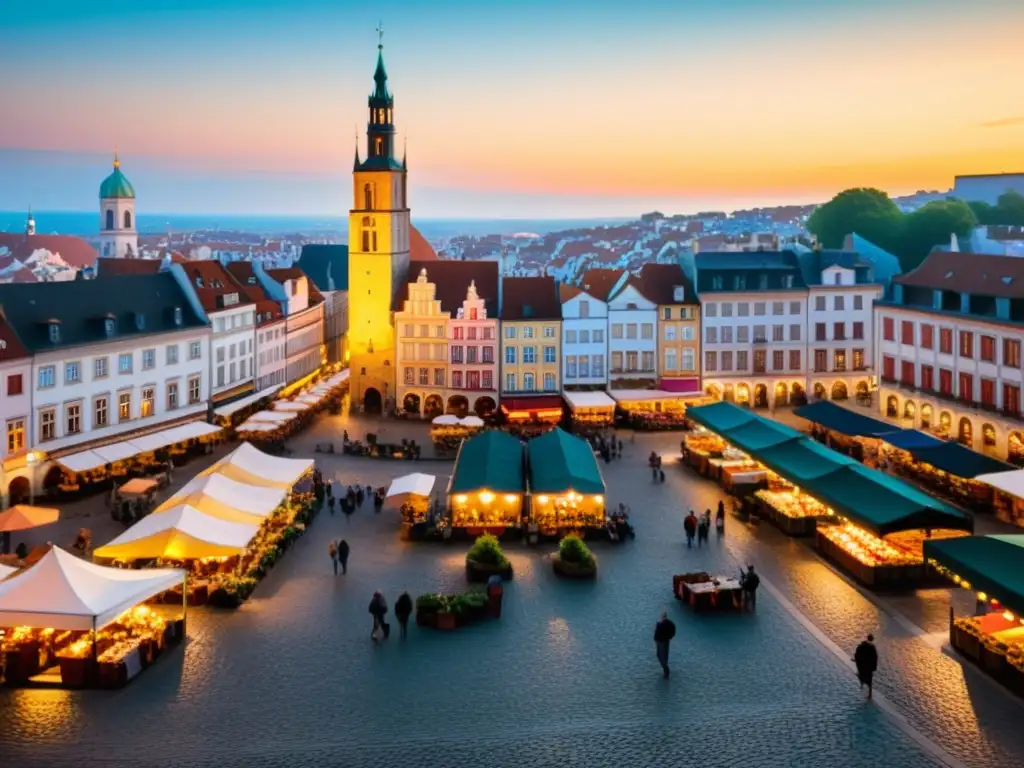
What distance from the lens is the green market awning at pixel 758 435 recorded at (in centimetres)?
4156

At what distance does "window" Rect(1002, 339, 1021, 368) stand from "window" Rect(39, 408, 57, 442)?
128 feet

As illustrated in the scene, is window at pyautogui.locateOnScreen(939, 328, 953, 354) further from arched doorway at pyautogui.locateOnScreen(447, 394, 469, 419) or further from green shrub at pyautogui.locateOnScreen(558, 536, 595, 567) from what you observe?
green shrub at pyautogui.locateOnScreen(558, 536, 595, 567)

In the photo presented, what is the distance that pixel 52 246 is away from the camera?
156 metres

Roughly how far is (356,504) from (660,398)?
25.0m

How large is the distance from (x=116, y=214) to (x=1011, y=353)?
281 ft

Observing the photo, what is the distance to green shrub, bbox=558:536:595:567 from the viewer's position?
101ft

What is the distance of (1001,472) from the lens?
37.2m

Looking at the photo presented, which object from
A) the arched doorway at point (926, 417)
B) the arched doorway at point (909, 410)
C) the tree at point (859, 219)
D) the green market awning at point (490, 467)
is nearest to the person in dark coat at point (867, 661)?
the green market awning at point (490, 467)

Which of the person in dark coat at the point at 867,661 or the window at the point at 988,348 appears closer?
the person in dark coat at the point at 867,661

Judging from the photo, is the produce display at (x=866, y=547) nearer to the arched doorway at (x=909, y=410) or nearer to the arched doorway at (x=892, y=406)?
the arched doorway at (x=909, y=410)

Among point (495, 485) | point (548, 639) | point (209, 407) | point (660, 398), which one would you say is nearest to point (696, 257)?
point (660, 398)

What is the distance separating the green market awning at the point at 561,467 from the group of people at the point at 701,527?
311cm

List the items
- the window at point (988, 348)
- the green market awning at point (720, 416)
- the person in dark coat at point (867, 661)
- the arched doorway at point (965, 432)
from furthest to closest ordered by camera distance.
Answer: the arched doorway at point (965, 432) < the window at point (988, 348) < the green market awning at point (720, 416) < the person in dark coat at point (867, 661)

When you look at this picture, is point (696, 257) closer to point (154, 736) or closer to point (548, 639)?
point (548, 639)
